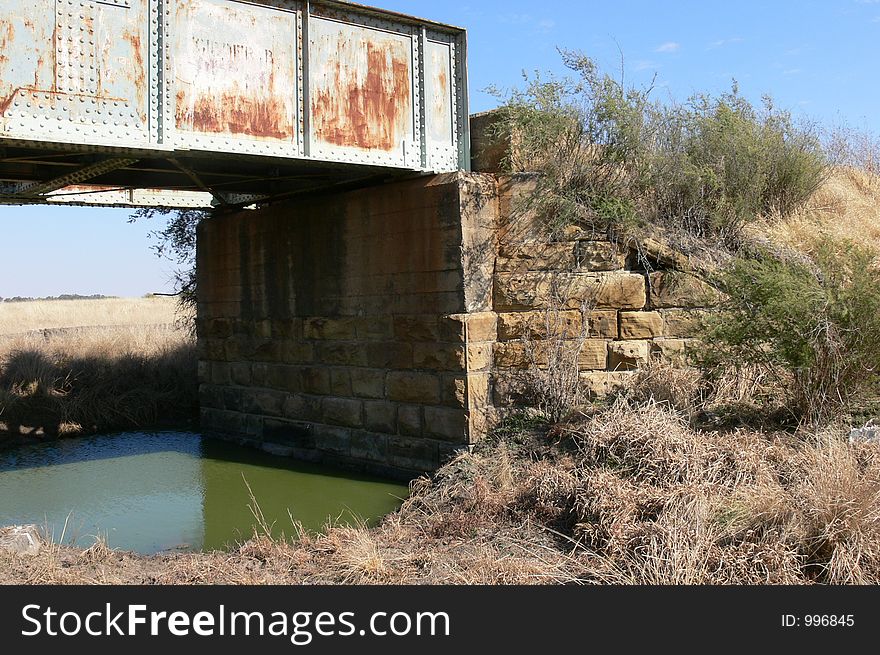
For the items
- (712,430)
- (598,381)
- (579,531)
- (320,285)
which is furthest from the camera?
(320,285)

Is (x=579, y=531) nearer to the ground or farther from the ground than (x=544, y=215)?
nearer to the ground

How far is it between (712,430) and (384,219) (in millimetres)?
5003

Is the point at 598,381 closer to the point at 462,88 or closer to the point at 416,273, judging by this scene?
the point at 416,273

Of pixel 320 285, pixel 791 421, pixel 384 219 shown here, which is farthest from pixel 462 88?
pixel 791 421

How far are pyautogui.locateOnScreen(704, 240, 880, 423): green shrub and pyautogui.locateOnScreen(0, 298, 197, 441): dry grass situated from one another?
11585 millimetres

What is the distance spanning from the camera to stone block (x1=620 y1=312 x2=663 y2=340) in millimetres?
10367

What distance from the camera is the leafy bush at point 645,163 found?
10656mm

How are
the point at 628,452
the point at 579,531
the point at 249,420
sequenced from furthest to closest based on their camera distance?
the point at 249,420, the point at 628,452, the point at 579,531

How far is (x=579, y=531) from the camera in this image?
24.8 feet

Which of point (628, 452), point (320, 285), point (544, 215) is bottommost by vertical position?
point (628, 452)

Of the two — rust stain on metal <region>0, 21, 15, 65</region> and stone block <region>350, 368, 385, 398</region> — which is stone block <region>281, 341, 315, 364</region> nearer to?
stone block <region>350, 368, 385, 398</region>

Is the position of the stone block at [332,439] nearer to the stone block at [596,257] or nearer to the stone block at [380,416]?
the stone block at [380,416]

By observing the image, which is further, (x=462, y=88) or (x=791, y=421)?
(x=462, y=88)

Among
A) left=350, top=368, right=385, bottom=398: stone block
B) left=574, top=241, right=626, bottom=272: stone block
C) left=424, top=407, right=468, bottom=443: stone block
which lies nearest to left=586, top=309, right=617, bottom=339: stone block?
left=574, top=241, right=626, bottom=272: stone block
